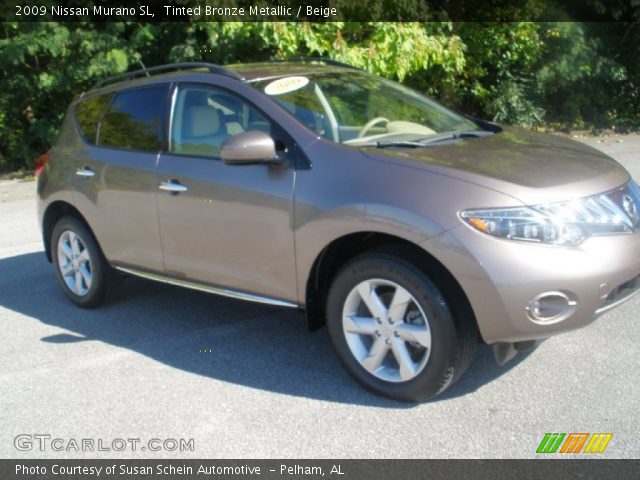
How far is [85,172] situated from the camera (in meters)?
5.34

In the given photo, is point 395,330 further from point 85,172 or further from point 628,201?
point 85,172

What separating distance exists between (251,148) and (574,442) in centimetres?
214

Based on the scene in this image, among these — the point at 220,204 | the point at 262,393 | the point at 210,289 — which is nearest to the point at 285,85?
the point at 220,204

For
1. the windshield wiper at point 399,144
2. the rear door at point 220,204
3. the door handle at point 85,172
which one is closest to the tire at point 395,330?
the rear door at point 220,204

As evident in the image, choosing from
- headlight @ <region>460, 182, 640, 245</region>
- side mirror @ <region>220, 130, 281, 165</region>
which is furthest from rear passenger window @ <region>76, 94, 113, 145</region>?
headlight @ <region>460, 182, 640, 245</region>

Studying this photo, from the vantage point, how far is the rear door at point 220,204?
13.5 ft

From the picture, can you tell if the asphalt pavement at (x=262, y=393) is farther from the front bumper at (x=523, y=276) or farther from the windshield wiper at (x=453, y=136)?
the windshield wiper at (x=453, y=136)

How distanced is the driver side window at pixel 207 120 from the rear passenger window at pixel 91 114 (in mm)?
974

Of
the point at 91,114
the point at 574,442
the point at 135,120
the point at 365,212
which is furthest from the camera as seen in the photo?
the point at 91,114

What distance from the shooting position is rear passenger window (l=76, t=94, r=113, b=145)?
5.51m

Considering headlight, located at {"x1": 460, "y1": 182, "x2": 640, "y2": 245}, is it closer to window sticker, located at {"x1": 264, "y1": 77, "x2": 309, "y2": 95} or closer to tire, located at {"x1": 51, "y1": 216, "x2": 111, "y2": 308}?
window sticker, located at {"x1": 264, "y1": 77, "x2": 309, "y2": 95}

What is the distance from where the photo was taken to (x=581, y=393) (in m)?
3.81

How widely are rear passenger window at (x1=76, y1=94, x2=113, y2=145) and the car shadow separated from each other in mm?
1245

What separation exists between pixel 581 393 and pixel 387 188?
1.44m
